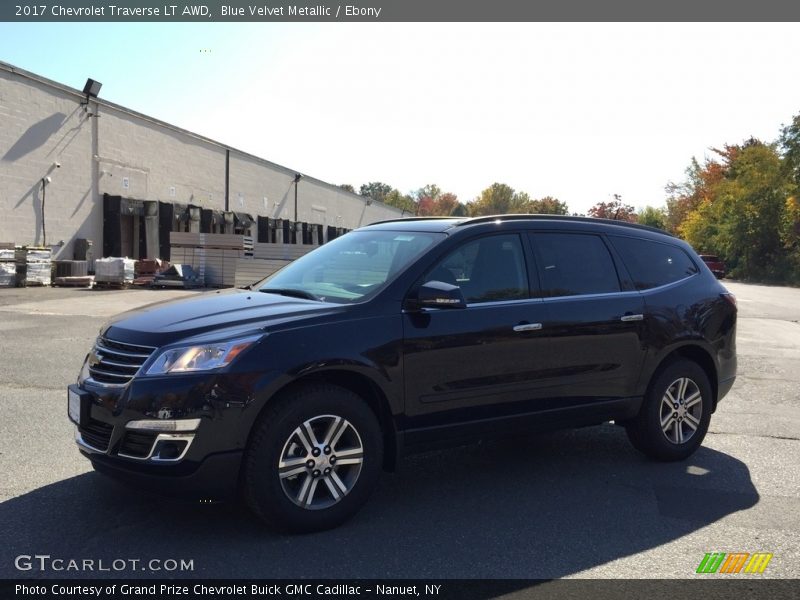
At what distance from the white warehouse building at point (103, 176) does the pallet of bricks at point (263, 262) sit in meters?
6.72

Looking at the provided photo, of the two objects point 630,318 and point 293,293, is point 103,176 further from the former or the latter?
point 630,318

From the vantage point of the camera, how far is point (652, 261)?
5840 millimetres

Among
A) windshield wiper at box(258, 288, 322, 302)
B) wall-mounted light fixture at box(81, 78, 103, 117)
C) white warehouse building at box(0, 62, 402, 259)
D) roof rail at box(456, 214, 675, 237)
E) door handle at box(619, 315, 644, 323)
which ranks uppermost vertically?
wall-mounted light fixture at box(81, 78, 103, 117)

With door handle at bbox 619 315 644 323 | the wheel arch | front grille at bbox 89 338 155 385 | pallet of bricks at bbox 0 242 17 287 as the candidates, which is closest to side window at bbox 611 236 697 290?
door handle at bbox 619 315 644 323

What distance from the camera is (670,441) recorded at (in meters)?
5.58

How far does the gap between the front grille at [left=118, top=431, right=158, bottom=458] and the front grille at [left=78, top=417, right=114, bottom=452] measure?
0.41 feet

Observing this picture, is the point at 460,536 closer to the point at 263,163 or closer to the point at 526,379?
the point at 526,379

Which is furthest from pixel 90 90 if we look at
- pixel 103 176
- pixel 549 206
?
pixel 549 206

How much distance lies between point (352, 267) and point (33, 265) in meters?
21.4

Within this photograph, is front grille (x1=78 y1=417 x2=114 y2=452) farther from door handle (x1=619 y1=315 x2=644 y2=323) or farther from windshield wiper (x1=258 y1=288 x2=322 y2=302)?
door handle (x1=619 y1=315 x2=644 y2=323)

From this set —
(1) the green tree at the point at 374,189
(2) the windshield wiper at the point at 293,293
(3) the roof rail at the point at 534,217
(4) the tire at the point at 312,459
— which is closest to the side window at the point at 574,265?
(3) the roof rail at the point at 534,217

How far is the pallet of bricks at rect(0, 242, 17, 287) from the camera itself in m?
21.9

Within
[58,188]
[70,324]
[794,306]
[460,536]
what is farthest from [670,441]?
[58,188]

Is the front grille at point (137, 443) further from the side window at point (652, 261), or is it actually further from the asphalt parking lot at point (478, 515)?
the side window at point (652, 261)
